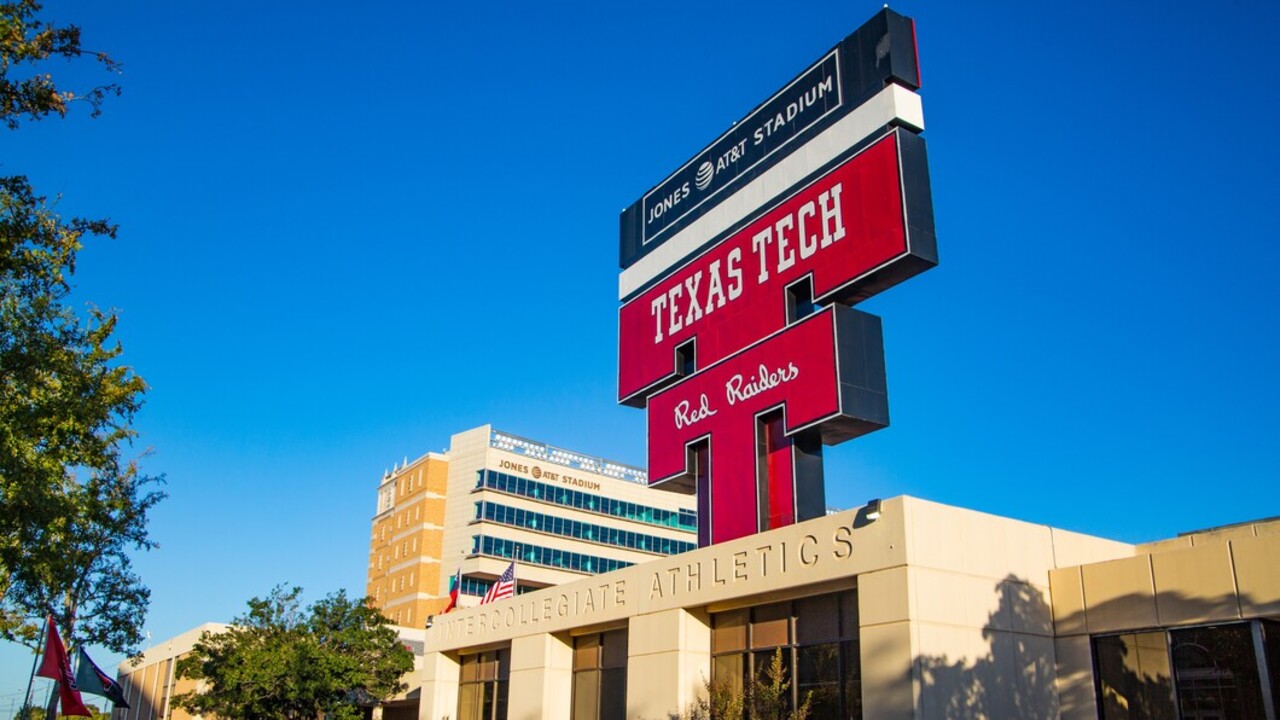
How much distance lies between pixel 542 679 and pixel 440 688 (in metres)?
8.65

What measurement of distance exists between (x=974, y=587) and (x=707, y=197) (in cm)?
1667

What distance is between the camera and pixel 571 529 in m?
91.1

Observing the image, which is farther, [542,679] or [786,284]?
[542,679]

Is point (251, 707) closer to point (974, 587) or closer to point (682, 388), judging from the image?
point (682, 388)

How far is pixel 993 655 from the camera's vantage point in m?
23.0

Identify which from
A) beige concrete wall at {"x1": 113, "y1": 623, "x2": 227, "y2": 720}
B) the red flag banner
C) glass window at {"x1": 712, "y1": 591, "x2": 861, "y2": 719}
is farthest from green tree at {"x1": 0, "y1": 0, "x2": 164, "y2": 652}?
beige concrete wall at {"x1": 113, "y1": 623, "x2": 227, "y2": 720}

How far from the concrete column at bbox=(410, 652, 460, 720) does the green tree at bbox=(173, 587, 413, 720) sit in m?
5.53

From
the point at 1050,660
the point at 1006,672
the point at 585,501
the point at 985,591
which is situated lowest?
the point at 1006,672

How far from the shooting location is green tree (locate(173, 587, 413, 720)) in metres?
44.9

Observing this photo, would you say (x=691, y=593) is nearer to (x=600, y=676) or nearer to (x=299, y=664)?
(x=600, y=676)

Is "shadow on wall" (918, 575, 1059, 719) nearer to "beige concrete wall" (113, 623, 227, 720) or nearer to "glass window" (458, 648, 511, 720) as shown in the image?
"glass window" (458, 648, 511, 720)

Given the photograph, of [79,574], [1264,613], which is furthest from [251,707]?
[1264,613]

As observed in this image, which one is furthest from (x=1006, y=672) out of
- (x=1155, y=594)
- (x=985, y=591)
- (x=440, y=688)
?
(x=440, y=688)

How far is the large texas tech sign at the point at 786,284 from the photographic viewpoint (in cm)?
2769
